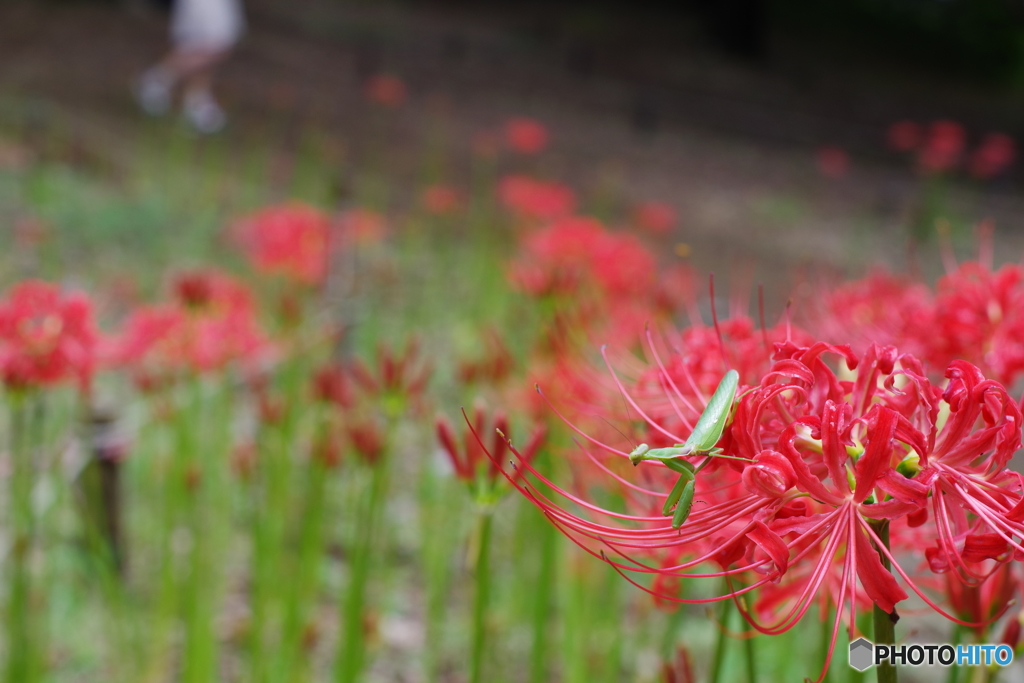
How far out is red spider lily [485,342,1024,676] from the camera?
0.48 metres

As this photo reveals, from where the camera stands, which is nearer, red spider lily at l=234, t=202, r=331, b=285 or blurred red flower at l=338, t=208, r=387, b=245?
red spider lily at l=234, t=202, r=331, b=285

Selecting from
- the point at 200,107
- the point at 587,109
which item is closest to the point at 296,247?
the point at 200,107

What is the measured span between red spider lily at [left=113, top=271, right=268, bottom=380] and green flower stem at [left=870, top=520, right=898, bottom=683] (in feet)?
3.72

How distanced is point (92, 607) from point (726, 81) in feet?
36.6

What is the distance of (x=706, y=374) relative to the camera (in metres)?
0.73

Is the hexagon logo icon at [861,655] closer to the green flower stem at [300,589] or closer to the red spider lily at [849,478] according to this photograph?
the red spider lily at [849,478]

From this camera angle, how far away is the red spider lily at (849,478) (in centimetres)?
48

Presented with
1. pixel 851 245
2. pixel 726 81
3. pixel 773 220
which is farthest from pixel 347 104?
pixel 726 81

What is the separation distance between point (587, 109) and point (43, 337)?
367 inches

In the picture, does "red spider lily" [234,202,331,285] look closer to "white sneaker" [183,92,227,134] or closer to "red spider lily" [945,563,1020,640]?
"red spider lily" [945,563,1020,640]

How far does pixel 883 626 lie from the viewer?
19.5 inches

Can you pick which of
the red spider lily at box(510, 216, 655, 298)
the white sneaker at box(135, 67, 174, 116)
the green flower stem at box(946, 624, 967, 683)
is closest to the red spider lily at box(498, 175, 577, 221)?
the red spider lily at box(510, 216, 655, 298)

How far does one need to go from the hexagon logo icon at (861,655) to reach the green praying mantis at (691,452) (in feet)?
0.68

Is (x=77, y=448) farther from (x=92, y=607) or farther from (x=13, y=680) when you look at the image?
(x=13, y=680)
